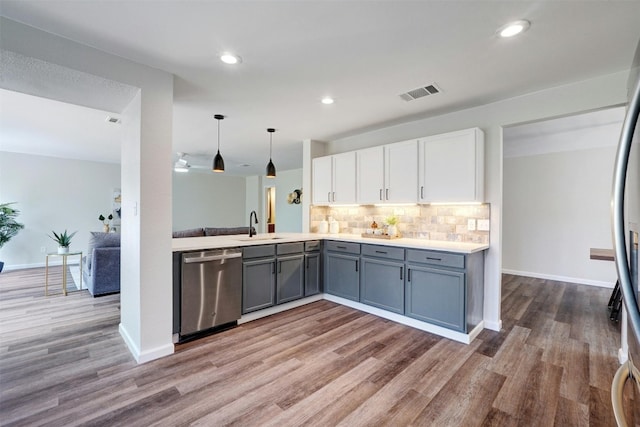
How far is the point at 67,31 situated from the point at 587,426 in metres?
4.20

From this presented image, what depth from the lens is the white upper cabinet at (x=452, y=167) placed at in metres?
3.07

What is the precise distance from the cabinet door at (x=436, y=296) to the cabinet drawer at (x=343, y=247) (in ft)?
2.44

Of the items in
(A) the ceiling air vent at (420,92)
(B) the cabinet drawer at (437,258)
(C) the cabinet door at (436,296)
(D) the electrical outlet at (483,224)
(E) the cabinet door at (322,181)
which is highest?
(A) the ceiling air vent at (420,92)

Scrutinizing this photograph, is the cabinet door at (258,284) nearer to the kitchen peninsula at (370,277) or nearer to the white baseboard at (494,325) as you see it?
the kitchen peninsula at (370,277)

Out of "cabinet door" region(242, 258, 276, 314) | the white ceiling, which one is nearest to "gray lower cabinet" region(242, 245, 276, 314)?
"cabinet door" region(242, 258, 276, 314)

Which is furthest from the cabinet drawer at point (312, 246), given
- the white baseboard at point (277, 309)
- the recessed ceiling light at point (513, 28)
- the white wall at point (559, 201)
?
the white wall at point (559, 201)

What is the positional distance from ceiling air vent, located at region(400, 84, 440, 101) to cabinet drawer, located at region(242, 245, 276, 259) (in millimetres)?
2255

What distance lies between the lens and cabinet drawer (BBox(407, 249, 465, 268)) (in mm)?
2844

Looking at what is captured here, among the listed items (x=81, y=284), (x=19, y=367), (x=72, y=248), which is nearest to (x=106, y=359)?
(x=19, y=367)

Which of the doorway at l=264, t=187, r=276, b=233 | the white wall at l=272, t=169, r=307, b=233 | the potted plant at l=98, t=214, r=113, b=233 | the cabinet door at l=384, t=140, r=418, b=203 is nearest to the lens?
the cabinet door at l=384, t=140, r=418, b=203

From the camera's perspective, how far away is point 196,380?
2189 millimetres

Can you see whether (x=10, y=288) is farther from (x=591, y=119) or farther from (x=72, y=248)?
(x=591, y=119)

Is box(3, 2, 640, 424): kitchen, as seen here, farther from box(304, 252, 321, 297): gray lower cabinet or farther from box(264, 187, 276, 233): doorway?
box(264, 187, 276, 233): doorway

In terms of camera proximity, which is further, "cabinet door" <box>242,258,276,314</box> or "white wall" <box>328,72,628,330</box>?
"cabinet door" <box>242,258,276,314</box>
